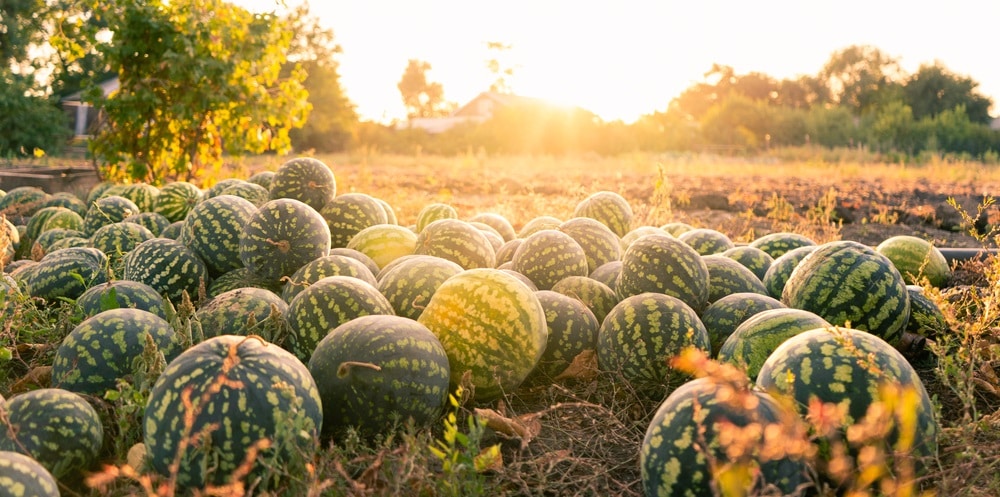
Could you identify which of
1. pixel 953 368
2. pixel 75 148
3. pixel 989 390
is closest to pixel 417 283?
pixel 953 368

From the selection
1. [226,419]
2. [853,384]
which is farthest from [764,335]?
[226,419]

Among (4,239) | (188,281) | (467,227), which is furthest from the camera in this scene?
(467,227)

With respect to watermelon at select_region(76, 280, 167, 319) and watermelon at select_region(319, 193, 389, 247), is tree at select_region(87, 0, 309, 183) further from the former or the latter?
watermelon at select_region(76, 280, 167, 319)

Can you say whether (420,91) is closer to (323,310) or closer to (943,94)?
(943,94)

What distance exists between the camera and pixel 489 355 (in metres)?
3.07

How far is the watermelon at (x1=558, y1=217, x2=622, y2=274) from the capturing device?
4.61m

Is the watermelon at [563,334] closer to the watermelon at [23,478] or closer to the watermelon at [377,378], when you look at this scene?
the watermelon at [377,378]

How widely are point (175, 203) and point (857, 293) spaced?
197 inches

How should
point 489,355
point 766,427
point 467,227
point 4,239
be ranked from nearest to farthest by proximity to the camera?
point 766,427, point 489,355, point 4,239, point 467,227

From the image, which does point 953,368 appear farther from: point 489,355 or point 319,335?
Answer: point 319,335

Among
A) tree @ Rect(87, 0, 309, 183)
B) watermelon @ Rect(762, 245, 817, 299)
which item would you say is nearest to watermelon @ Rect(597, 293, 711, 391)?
watermelon @ Rect(762, 245, 817, 299)

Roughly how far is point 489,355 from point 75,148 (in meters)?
30.0

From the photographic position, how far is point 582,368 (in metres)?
3.43

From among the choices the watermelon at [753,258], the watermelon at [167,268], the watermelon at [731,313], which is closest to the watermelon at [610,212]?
the watermelon at [753,258]
